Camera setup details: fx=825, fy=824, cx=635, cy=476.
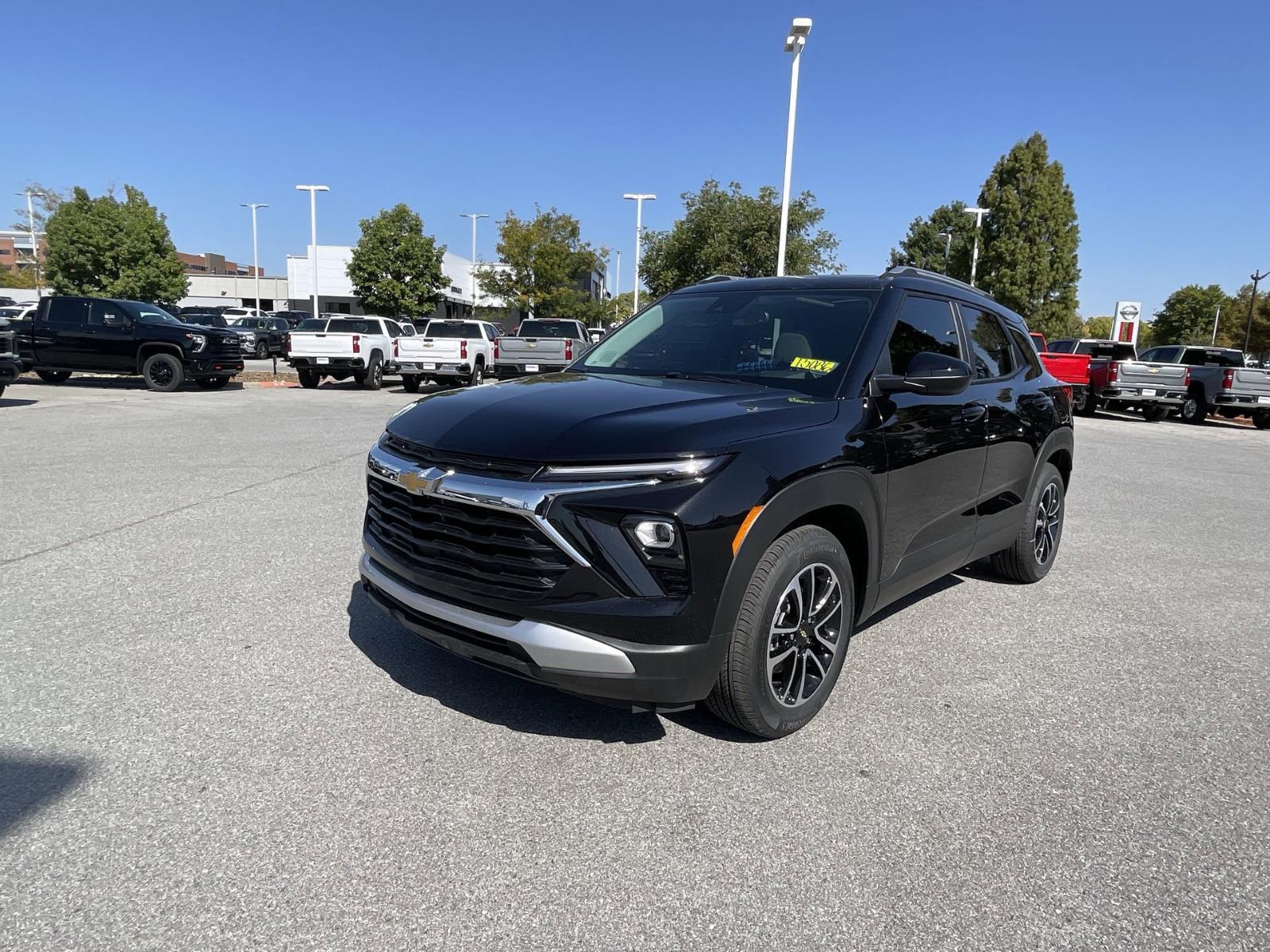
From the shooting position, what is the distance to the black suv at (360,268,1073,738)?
2633 mm

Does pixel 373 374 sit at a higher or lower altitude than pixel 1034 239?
lower

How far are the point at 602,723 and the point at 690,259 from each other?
3130 cm

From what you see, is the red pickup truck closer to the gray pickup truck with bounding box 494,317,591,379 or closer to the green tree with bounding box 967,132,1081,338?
the gray pickup truck with bounding box 494,317,591,379

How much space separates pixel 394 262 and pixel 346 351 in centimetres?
2548

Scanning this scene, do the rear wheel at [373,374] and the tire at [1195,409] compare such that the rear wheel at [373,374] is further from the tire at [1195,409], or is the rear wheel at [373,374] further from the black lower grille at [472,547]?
the tire at [1195,409]

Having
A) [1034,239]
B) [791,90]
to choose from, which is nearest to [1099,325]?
[1034,239]

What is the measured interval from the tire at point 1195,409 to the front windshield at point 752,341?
20.5 meters

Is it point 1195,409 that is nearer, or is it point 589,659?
point 589,659

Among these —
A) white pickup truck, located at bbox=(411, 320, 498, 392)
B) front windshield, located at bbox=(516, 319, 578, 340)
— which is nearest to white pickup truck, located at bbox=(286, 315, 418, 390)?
white pickup truck, located at bbox=(411, 320, 498, 392)

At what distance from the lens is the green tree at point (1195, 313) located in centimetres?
7050

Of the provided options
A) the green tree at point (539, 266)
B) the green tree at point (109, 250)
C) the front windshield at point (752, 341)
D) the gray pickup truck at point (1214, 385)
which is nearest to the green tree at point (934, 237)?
the green tree at point (539, 266)

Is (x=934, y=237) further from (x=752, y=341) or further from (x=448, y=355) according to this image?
(x=752, y=341)

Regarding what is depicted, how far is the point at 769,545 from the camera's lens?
290 cm

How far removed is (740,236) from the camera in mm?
31828
